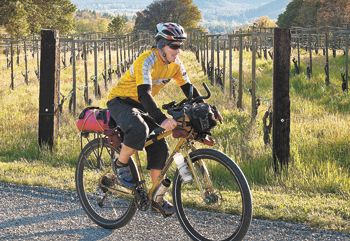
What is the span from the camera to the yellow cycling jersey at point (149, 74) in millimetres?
3949

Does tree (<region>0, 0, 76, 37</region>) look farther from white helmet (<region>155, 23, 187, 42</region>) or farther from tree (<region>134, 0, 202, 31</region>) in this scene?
tree (<region>134, 0, 202, 31</region>)

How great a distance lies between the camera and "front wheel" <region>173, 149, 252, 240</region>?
3.61 meters

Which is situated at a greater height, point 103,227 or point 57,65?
point 57,65

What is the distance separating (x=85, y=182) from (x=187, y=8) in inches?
3254

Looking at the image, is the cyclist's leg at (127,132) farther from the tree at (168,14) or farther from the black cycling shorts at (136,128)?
the tree at (168,14)

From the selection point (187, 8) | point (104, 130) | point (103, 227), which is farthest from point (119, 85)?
point (187, 8)

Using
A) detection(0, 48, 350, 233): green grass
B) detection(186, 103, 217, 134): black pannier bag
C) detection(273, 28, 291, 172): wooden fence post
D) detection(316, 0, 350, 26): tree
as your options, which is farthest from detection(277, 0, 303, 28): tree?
detection(186, 103, 217, 134): black pannier bag

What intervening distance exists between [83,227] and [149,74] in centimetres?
145

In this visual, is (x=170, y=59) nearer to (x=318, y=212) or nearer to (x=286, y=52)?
(x=318, y=212)

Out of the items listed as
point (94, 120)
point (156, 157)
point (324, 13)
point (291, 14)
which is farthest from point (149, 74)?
point (291, 14)

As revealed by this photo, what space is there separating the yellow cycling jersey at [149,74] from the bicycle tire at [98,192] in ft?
1.63

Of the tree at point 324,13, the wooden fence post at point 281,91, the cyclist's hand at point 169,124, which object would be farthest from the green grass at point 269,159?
the tree at point 324,13

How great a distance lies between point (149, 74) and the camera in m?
3.94

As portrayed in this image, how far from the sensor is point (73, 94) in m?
11.6
